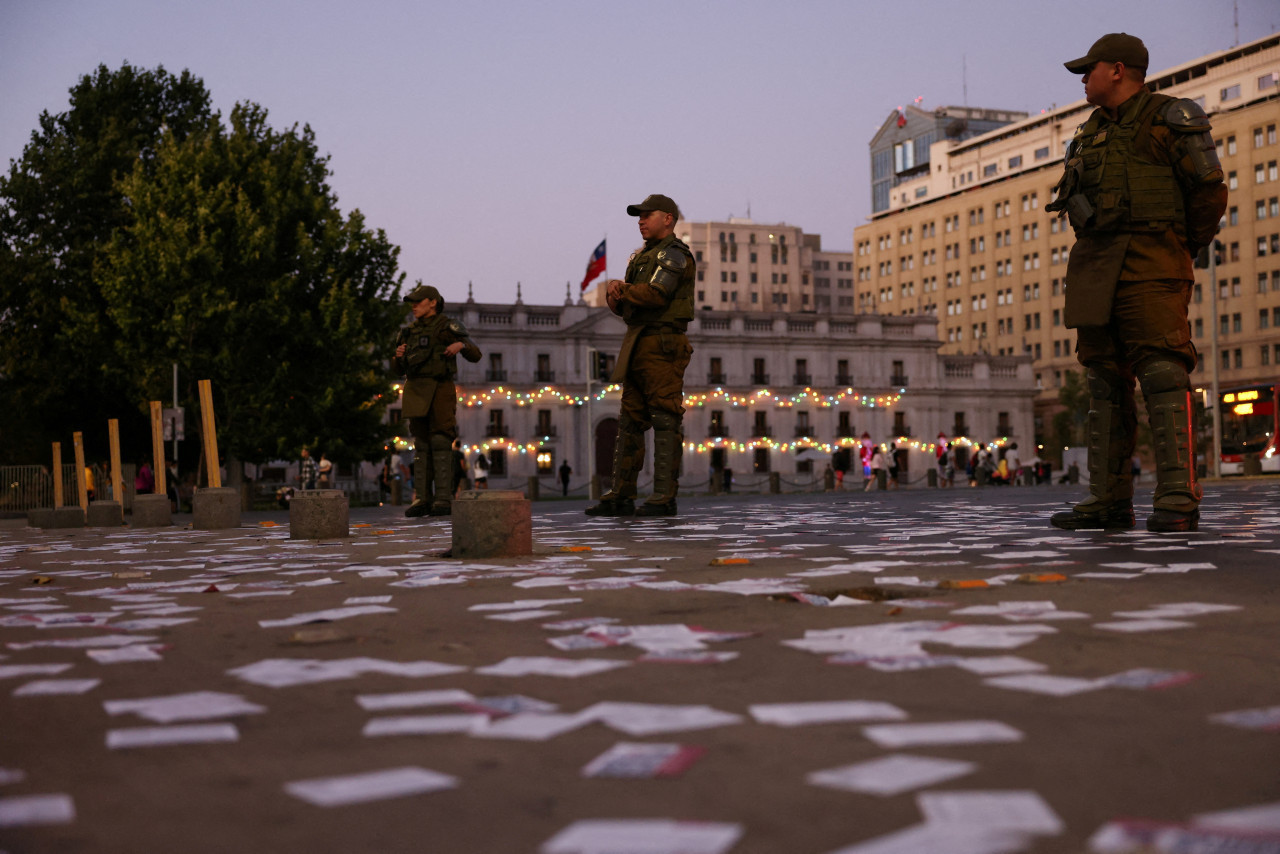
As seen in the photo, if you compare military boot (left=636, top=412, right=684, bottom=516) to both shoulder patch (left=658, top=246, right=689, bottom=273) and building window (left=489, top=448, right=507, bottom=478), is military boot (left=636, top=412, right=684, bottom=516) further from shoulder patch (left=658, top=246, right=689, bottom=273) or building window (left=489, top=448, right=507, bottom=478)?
building window (left=489, top=448, right=507, bottom=478)

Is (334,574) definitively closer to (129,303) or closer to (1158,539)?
(1158,539)

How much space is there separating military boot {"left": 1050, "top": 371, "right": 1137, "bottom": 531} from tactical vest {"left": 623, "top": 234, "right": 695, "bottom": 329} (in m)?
3.53

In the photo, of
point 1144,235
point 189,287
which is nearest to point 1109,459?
point 1144,235

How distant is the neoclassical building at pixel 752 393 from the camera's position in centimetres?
6425

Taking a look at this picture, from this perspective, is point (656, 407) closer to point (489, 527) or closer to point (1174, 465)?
point (489, 527)

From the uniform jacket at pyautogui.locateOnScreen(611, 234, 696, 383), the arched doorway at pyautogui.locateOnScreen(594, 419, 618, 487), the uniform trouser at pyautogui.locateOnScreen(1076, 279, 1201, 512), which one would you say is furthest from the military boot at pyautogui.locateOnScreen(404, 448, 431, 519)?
the arched doorway at pyautogui.locateOnScreen(594, 419, 618, 487)

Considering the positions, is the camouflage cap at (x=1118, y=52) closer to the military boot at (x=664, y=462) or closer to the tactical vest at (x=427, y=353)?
the military boot at (x=664, y=462)

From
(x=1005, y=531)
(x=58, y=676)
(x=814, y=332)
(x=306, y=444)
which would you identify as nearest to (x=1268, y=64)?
(x=814, y=332)

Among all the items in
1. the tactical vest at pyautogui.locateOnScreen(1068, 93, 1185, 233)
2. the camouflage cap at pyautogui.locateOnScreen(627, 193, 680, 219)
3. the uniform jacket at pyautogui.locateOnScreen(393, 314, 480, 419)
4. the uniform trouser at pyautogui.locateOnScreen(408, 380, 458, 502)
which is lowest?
the uniform trouser at pyautogui.locateOnScreen(408, 380, 458, 502)

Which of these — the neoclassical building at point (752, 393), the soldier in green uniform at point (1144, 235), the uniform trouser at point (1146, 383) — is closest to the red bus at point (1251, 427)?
the neoclassical building at point (752, 393)

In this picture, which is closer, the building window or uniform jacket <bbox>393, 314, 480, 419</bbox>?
uniform jacket <bbox>393, 314, 480, 419</bbox>

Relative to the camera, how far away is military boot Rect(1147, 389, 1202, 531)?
654 centimetres

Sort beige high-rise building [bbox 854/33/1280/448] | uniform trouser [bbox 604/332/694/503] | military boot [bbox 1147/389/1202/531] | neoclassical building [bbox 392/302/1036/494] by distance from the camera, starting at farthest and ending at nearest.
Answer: beige high-rise building [bbox 854/33/1280/448]
neoclassical building [bbox 392/302/1036/494]
uniform trouser [bbox 604/332/694/503]
military boot [bbox 1147/389/1202/531]

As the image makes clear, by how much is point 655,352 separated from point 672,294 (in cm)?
48
